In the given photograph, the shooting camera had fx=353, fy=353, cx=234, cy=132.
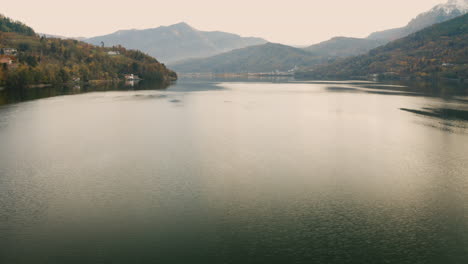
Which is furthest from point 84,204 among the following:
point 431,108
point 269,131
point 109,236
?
point 431,108

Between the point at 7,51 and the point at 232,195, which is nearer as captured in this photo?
the point at 232,195

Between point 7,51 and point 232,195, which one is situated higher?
point 7,51

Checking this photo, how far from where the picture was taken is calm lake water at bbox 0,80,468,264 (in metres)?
19.6

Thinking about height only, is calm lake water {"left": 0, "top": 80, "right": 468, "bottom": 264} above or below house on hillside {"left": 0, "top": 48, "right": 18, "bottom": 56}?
below

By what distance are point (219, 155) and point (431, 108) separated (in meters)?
64.0

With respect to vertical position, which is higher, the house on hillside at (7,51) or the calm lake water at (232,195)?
the house on hillside at (7,51)

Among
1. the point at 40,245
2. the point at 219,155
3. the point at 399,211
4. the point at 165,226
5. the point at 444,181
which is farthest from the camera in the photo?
the point at 219,155

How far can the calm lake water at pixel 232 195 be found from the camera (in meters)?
19.6

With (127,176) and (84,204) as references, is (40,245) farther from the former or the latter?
(127,176)

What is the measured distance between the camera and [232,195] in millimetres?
27422

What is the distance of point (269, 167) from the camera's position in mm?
35688

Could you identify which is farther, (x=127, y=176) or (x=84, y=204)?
(x=127, y=176)

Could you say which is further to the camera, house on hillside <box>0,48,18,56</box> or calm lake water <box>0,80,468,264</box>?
house on hillside <box>0,48,18,56</box>

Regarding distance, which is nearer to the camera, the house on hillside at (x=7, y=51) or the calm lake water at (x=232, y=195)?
the calm lake water at (x=232, y=195)
